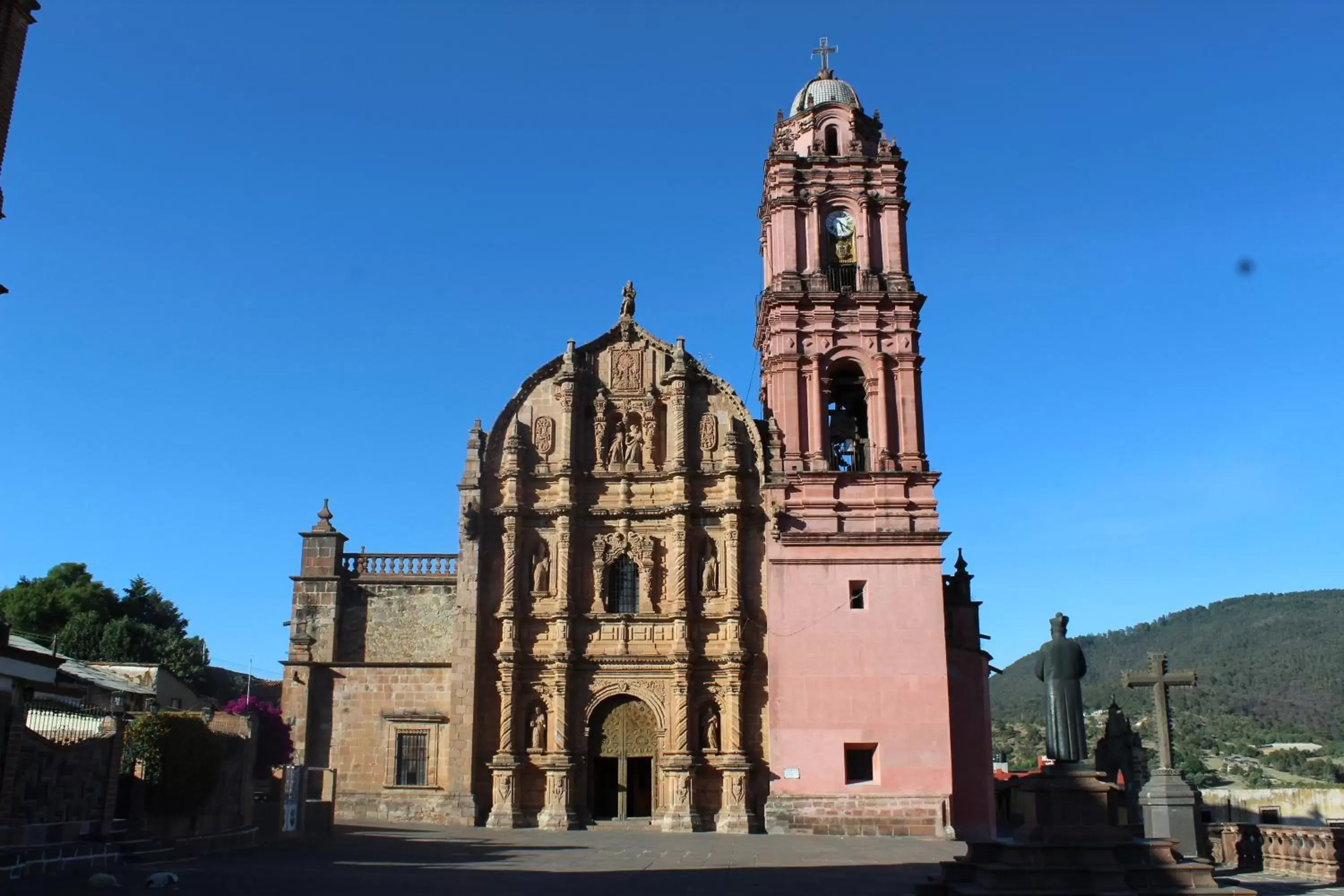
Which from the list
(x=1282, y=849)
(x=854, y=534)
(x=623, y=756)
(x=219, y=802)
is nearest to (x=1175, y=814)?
(x=1282, y=849)

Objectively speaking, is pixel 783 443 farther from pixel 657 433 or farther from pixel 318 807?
pixel 318 807

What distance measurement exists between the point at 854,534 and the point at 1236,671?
10237 centimetres

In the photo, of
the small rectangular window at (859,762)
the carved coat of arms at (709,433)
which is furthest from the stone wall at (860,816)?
the carved coat of arms at (709,433)

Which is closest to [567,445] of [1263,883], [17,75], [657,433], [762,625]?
[657,433]

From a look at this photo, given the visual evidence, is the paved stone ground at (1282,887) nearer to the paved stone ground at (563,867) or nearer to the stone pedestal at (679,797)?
the paved stone ground at (563,867)

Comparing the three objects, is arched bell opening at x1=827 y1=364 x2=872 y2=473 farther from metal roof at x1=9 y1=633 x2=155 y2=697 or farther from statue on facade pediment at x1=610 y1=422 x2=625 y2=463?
metal roof at x1=9 y1=633 x2=155 y2=697

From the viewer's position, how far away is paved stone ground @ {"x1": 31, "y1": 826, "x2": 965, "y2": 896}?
1650 cm

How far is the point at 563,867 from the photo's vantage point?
20.5 meters

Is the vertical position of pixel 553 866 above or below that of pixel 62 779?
below

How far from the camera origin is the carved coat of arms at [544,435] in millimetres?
34250

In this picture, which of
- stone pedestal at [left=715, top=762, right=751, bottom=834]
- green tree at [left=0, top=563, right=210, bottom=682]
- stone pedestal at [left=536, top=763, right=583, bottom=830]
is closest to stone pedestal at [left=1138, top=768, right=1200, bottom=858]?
stone pedestal at [left=715, top=762, right=751, bottom=834]

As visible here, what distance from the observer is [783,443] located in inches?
1320

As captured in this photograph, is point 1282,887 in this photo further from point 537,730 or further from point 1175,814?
point 537,730

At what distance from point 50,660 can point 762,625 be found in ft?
57.8
